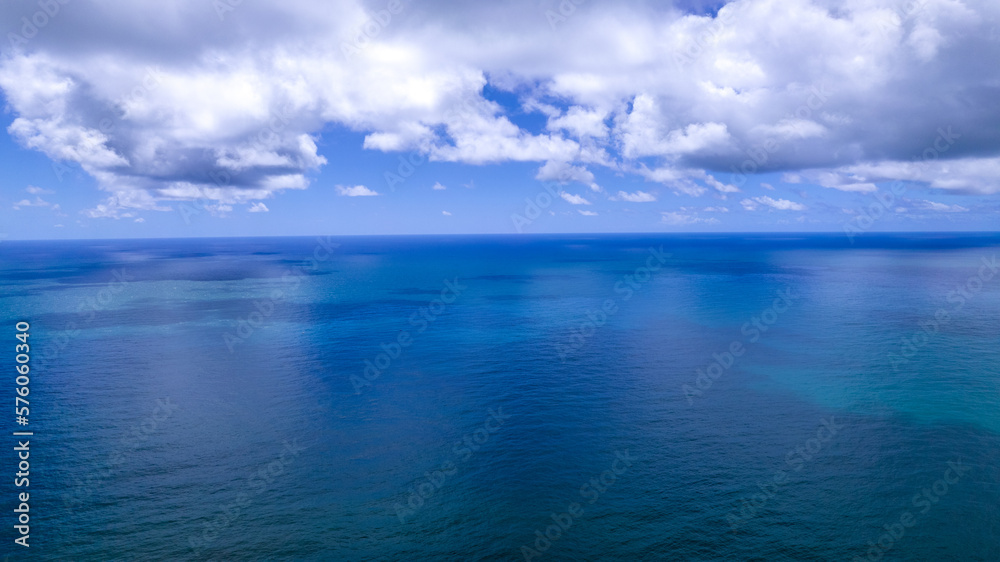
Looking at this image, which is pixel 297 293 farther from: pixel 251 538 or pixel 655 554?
pixel 655 554

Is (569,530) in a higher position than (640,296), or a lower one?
lower

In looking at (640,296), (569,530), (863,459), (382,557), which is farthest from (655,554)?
(640,296)

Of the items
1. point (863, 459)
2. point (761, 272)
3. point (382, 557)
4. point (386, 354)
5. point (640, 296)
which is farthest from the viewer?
point (761, 272)

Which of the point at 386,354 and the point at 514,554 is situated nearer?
the point at 514,554

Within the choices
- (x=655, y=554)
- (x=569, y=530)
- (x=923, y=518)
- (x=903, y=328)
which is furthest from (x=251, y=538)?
(x=903, y=328)

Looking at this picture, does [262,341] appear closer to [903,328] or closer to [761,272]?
[903,328]

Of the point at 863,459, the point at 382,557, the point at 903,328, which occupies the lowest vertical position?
the point at 382,557

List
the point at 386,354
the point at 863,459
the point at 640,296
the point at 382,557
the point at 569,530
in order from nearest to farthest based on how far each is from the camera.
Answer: the point at 382,557
the point at 569,530
the point at 863,459
the point at 386,354
the point at 640,296
